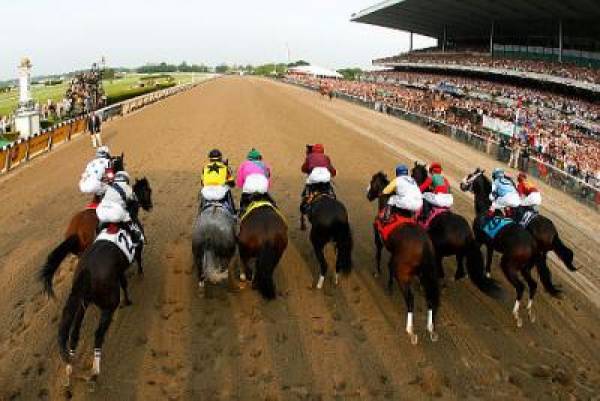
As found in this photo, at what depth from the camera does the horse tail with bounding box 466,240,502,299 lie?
683 cm

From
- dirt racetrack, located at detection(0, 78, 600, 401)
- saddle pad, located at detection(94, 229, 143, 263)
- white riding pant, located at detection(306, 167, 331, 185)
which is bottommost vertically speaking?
dirt racetrack, located at detection(0, 78, 600, 401)

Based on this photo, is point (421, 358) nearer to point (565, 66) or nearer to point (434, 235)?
point (434, 235)

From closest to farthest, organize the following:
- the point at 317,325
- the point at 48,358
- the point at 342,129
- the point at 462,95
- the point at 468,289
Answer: the point at 48,358 → the point at 317,325 → the point at 468,289 → the point at 342,129 → the point at 462,95

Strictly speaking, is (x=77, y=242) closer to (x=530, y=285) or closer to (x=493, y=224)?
(x=493, y=224)

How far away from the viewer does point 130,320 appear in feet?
22.1

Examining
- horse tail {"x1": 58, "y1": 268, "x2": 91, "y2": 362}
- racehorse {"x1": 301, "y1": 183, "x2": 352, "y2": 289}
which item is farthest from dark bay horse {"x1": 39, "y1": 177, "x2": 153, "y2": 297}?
racehorse {"x1": 301, "y1": 183, "x2": 352, "y2": 289}

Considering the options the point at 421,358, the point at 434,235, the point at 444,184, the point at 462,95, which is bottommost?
the point at 421,358

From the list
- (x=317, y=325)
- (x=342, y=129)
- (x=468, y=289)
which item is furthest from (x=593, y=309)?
(x=342, y=129)

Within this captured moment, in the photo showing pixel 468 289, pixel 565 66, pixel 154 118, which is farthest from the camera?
pixel 565 66

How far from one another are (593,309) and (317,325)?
13.4 ft

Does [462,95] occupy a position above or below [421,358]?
above

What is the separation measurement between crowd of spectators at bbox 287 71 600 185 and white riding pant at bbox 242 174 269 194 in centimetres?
1035

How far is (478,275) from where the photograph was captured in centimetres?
701

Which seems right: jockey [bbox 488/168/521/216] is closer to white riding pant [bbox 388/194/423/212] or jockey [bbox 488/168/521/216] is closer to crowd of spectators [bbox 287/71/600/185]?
white riding pant [bbox 388/194/423/212]
